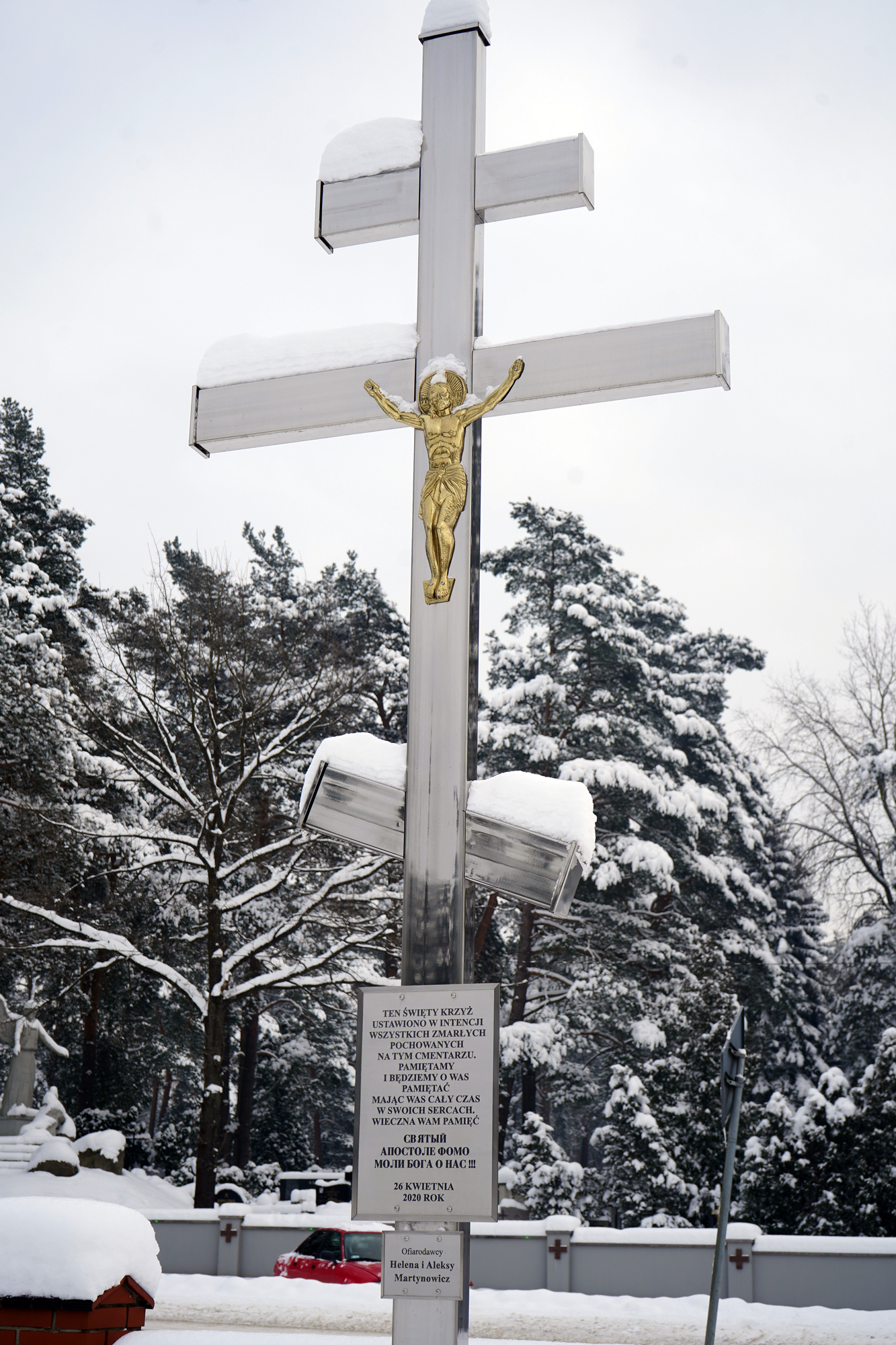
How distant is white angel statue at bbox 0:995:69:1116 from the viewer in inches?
1131

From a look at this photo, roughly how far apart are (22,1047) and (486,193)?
1084 inches

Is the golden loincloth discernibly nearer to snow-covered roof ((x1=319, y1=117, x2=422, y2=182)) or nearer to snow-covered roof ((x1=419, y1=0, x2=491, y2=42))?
snow-covered roof ((x1=319, y1=117, x2=422, y2=182))

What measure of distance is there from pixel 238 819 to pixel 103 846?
254cm

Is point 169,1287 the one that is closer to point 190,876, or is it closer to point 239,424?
point 190,876

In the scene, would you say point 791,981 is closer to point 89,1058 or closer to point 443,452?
point 89,1058

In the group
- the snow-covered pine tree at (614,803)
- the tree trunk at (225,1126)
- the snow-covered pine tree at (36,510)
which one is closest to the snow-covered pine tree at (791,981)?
the snow-covered pine tree at (614,803)

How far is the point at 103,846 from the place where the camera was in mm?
25297

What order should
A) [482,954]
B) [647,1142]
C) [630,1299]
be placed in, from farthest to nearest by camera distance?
[482,954], [647,1142], [630,1299]

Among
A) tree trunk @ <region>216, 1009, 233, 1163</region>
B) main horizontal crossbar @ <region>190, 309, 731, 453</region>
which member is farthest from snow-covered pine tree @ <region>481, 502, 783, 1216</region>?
main horizontal crossbar @ <region>190, 309, 731, 453</region>

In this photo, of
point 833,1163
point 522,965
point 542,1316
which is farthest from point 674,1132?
point 542,1316

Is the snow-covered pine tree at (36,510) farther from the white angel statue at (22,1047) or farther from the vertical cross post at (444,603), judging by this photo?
the vertical cross post at (444,603)

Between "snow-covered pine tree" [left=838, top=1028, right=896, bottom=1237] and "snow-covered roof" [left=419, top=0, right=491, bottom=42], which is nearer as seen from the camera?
"snow-covered roof" [left=419, top=0, right=491, bottom=42]

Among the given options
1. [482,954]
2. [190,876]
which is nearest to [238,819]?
[190,876]

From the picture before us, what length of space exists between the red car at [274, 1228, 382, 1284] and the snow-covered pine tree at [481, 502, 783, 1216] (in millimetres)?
9392
